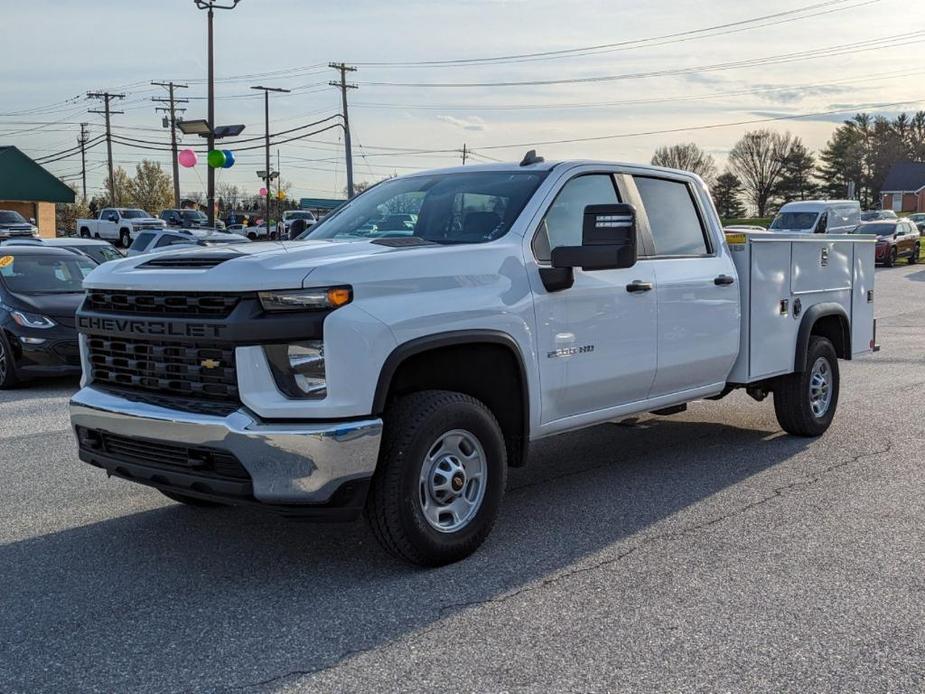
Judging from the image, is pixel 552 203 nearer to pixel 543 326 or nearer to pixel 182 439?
pixel 543 326

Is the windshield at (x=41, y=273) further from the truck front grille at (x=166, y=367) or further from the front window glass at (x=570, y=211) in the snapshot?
the front window glass at (x=570, y=211)

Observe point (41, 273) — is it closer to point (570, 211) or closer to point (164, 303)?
point (164, 303)

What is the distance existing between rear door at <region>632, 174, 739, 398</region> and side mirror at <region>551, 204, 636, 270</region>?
2.92ft

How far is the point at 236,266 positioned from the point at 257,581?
1.45 meters

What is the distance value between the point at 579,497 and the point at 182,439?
2652 millimetres

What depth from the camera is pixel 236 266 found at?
14.3 ft

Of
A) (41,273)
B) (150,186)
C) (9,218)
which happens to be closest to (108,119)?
(150,186)

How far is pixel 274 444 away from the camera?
13.5 feet

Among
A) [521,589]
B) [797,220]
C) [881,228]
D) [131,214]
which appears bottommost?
[521,589]

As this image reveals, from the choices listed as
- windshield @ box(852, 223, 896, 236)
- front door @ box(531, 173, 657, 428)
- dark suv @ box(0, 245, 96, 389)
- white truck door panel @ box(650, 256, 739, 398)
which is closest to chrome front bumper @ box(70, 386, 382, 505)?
front door @ box(531, 173, 657, 428)

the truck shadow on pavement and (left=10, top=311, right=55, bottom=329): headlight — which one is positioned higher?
(left=10, top=311, right=55, bottom=329): headlight

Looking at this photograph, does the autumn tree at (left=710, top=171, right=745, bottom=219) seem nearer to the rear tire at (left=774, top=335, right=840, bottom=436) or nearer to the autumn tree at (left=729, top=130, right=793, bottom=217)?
the autumn tree at (left=729, top=130, right=793, bottom=217)

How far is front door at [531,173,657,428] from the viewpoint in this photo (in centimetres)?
521

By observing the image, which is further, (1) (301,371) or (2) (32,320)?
(2) (32,320)
